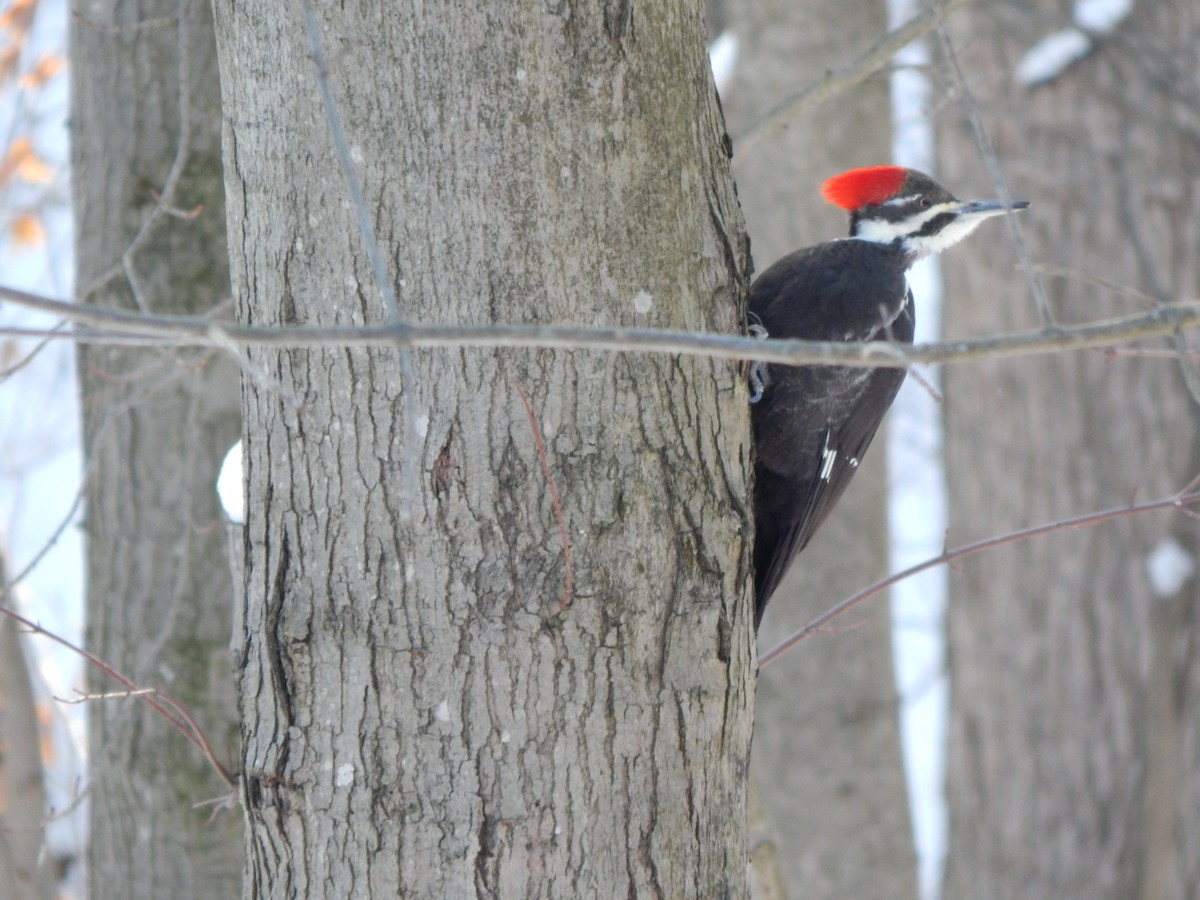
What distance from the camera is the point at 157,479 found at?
3.35 meters

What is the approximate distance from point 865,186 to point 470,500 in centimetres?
232

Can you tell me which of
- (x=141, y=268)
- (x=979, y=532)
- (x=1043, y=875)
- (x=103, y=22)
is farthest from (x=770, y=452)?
(x=1043, y=875)

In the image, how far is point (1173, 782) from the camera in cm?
505

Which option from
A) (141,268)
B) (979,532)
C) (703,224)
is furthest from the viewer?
(979,532)

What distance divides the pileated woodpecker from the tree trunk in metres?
1.11

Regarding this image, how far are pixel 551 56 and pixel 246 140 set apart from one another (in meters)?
0.47

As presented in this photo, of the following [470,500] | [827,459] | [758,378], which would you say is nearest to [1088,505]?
[827,459]

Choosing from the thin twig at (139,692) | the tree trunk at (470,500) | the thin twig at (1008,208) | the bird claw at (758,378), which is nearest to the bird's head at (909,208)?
the bird claw at (758,378)

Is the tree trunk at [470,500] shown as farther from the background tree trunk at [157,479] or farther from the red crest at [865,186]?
the red crest at [865,186]

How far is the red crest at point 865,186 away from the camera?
373 cm

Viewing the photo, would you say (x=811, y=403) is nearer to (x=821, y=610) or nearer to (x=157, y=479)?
(x=157, y=479)

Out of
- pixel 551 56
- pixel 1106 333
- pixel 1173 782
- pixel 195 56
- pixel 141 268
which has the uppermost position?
pixel 195 56

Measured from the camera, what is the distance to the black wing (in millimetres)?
3066

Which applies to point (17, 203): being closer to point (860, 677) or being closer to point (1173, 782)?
point (860, 677)
